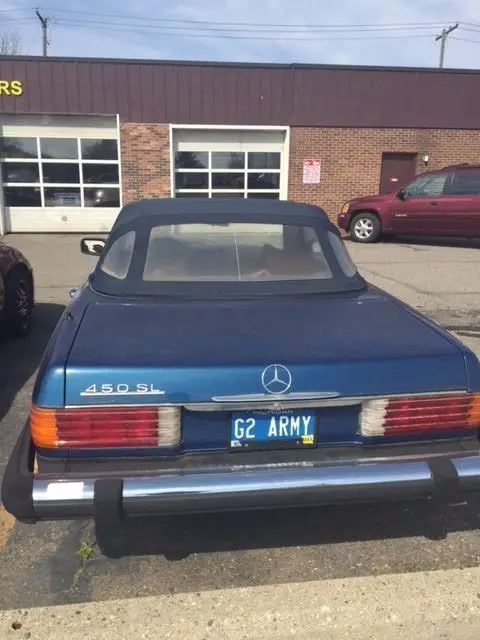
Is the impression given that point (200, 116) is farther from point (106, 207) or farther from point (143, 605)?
point (143, 605)

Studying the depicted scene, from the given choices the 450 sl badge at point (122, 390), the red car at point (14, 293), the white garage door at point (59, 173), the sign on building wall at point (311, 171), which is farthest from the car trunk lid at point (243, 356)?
the sign on building wall at point (311, 171)

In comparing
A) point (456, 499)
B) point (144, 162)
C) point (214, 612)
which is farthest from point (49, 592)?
point (144, 162)

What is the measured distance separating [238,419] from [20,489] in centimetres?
89

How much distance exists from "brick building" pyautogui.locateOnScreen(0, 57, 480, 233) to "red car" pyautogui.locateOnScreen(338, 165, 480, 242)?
295 cm

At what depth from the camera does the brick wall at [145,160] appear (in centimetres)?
1580

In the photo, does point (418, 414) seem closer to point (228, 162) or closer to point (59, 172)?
point (228, 162)

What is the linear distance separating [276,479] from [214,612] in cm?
65

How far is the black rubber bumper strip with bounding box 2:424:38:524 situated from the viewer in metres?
2.13

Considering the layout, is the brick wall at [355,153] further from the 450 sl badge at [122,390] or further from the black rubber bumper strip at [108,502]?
the black rubber bumper strip at [108,502]

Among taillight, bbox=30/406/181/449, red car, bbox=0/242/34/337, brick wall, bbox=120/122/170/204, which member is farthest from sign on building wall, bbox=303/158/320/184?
taillight, bbox=30/406/181/449

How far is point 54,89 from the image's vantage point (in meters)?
15.2

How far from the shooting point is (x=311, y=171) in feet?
55.0

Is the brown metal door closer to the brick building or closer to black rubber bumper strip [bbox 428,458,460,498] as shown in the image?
the brick building

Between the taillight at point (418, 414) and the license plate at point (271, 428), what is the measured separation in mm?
247
